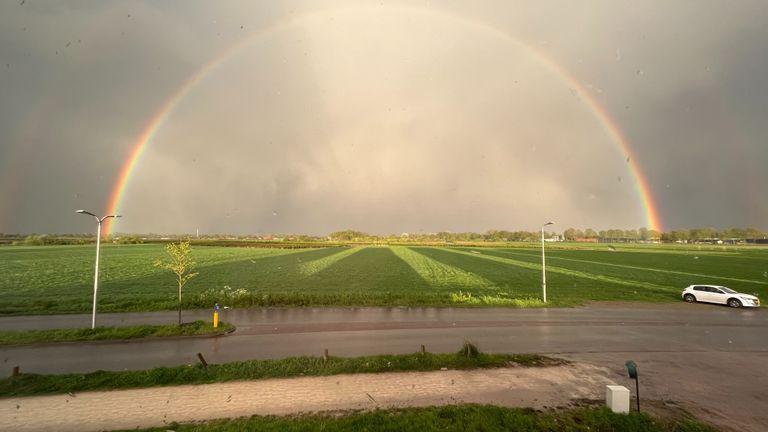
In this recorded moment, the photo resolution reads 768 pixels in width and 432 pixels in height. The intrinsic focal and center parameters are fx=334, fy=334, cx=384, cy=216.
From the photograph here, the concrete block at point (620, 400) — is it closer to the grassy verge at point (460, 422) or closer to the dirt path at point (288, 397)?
the grassy verge at point (460, 422)

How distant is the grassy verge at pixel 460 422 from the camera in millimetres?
9484

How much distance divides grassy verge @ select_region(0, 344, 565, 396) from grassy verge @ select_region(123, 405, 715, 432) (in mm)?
3545

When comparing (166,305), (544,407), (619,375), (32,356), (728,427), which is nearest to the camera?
(728,427)

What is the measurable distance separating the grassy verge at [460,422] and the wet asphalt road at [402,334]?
20.7ft

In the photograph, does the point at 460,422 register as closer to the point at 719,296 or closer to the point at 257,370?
the point at 257,370

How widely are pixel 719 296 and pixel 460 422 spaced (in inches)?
1431

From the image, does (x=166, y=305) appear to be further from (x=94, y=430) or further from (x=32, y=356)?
(x=94, y=430)

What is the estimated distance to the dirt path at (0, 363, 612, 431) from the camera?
10477 mm

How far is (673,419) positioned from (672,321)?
18.5 metres

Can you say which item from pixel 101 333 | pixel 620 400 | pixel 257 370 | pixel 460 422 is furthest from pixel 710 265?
pixel 101 333

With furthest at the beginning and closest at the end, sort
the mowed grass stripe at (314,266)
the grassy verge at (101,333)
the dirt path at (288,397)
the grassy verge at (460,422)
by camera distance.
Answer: the mowed grass stripe at (314,266), the grassy verge at (101,333), the dirt path at (288,397), the grassy verge at (460,422)

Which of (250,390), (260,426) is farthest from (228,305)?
(260,426)

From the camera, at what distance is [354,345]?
17.8 meters

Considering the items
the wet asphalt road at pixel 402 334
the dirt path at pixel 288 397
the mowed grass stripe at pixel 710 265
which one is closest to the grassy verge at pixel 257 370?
the dirt path at pixel 288 397
